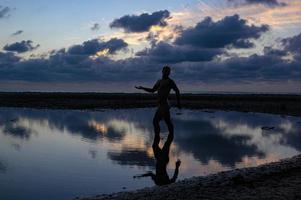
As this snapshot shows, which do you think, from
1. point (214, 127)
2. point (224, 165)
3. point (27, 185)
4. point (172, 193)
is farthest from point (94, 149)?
point (214, 127)

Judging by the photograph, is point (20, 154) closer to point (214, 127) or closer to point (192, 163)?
point (192, 163)

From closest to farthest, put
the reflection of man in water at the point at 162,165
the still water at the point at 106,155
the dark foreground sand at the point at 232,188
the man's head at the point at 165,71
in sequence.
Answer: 1. the dark foreground sand at the point at 232,188
2. the still water at the point at 106,155
3. the reflection of man in water at the point at 162,165
4. the man's head at the point at 165,71

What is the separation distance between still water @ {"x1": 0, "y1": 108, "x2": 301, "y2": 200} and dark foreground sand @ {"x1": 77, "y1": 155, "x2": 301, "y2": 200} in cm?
94

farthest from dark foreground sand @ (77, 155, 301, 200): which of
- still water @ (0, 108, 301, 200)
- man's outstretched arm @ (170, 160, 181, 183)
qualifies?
still water @ (0, 108, 301, 200)

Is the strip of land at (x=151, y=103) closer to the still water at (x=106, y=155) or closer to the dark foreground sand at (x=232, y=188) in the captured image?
the still water at (x=106, y=155)

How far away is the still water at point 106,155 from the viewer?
9594 mm

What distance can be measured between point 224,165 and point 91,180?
406 cm

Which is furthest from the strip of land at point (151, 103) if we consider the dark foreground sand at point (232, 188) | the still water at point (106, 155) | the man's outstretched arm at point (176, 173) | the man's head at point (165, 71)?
the dark foreground sand at point (232, 188)

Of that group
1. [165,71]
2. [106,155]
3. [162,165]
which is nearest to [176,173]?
[162,165]

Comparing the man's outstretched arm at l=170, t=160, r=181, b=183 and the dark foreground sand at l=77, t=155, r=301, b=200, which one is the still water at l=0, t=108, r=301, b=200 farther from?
the dark foreground sand at l=77, t=155, r=301, b=200

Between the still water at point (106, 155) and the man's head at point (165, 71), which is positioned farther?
the man's head at point (165, 71)

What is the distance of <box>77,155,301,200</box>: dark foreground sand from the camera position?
26.3ft

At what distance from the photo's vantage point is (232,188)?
28.2ft

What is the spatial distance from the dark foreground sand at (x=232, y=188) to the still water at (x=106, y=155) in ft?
3.08
